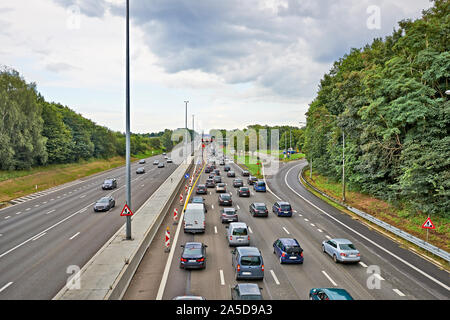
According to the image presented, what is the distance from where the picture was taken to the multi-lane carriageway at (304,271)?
44.9 ft

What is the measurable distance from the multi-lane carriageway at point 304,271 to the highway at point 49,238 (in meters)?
3.94

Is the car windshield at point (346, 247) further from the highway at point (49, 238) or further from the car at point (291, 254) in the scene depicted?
the highway at point (49, 238)

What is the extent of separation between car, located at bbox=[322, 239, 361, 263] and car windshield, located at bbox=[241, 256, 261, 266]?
5.42 meters

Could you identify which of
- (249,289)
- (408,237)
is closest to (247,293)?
(249,289)

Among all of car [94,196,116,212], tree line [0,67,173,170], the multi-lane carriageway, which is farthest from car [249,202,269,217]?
tree line [0,67,173,170]

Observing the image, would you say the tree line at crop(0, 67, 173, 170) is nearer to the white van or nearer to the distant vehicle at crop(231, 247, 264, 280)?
the white van

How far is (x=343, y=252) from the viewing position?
1725cm

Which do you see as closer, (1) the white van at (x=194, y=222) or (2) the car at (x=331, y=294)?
(2) the car at (x=331, y=294)

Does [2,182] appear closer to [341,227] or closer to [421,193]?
[341,227]

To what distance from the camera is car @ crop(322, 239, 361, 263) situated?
17.2 metres

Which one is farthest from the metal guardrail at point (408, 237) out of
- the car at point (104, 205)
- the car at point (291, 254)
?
the car at point (104, 205)

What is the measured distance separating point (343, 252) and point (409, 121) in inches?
568
